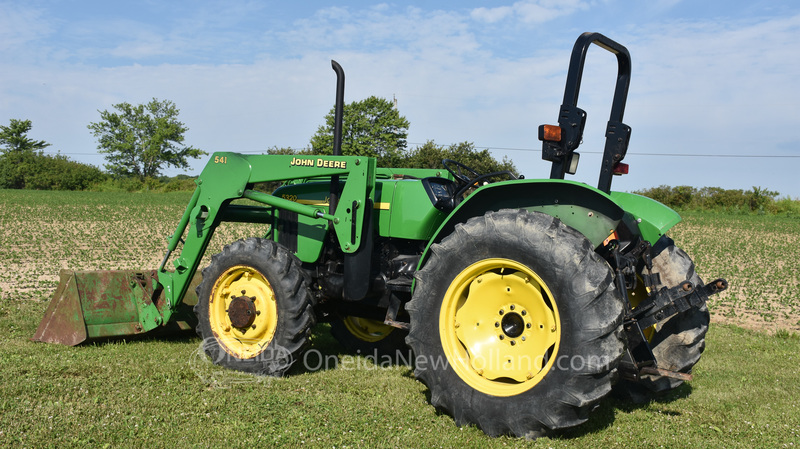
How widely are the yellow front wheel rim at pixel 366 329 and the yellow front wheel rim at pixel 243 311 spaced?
1.20 meters

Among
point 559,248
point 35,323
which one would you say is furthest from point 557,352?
point 35,323

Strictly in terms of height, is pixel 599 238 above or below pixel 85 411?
above

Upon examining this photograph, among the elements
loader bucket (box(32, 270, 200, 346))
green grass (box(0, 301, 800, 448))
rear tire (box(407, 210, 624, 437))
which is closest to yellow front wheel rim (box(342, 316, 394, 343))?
green grass (box(0, 301, 800, 448))

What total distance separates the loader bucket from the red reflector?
157 inches

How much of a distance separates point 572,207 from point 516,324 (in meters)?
0.85

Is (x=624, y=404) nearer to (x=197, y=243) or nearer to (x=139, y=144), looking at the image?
(x=197, y=243)

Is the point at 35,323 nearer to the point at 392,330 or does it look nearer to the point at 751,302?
the point at 392,330

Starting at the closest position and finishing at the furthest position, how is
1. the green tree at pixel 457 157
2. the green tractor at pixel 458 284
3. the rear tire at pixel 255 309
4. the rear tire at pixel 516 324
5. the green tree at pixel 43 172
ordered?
the rear tire at pixel 516 324
the green tractor at pixel 458 284
the rear tire at pixel 255 309
the green tree at pixel 457 157
the green tree at pixel 43 172

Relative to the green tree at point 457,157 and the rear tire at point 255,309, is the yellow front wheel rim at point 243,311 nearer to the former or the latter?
the rear tire at point 255,309

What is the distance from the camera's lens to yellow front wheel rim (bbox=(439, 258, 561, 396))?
3.89 meters

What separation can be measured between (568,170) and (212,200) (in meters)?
3.24

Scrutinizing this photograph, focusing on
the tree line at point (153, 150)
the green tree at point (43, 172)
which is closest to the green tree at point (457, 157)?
the tree line at point (153, 150)

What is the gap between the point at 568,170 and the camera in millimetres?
4375

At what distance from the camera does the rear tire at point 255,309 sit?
16.7ft
